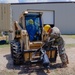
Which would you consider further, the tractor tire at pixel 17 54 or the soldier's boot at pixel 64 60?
the soldier's boot at pixel 64 60

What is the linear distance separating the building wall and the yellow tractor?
19057 mm

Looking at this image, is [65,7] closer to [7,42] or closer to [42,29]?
[7,42]

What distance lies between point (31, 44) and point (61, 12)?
20827 mm

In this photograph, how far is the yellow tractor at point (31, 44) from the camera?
966 cm

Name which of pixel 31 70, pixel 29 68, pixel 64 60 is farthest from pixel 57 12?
pixel 31 70

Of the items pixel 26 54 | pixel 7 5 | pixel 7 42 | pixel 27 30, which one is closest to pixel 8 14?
pixel 7 5

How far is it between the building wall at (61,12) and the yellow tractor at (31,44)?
19.1m

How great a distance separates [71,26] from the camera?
98.8ft

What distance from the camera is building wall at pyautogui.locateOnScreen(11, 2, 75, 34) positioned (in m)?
30.1

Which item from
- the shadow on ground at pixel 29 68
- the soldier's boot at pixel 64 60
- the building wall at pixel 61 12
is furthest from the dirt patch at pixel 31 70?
the building wall at pixel 61 12

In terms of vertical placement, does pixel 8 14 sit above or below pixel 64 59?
above

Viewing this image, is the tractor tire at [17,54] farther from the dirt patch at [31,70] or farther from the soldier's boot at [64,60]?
the soldier's boot at [64,60]

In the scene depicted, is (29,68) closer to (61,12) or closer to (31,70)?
(31,70)

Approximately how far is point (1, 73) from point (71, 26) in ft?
70.1
